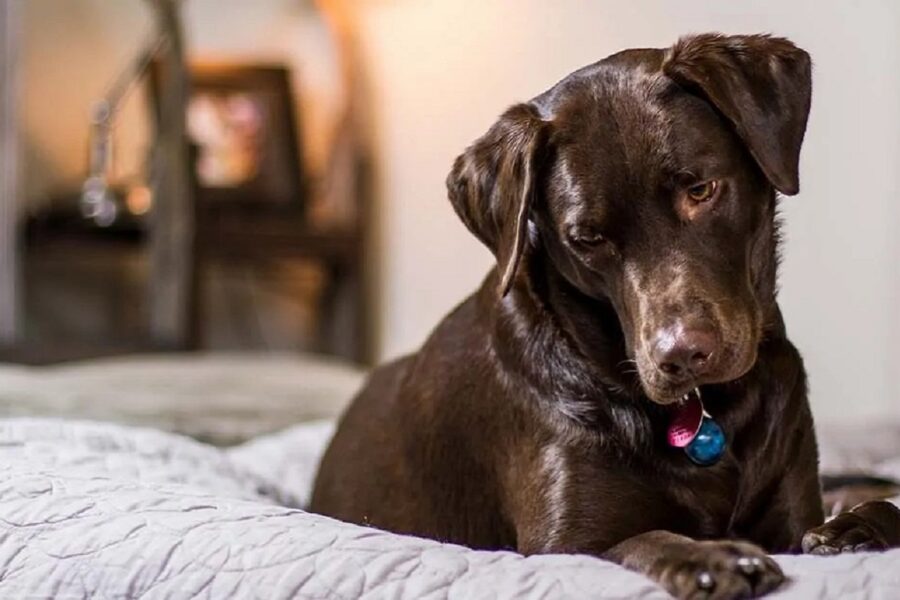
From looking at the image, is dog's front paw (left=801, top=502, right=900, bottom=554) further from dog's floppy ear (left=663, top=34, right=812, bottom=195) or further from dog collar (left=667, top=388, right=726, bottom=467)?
dog's floppy ear (left=663, top=34, right=812, bottom=195)

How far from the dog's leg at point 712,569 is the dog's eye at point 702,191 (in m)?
0.34

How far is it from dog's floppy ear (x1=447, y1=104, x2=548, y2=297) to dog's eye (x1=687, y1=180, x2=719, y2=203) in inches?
6.9

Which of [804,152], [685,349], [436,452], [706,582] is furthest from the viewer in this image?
[804,152]

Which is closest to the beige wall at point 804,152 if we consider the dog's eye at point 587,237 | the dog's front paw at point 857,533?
the dog's eye at point 587,237

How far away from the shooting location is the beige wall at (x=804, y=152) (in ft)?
6.15

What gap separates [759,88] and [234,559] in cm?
70

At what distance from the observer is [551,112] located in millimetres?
1575

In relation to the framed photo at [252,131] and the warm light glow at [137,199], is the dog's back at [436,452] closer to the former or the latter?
the framed photo at [252,131]

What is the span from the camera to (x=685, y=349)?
1.37 meters

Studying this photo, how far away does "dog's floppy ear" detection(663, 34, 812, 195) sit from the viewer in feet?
4.74

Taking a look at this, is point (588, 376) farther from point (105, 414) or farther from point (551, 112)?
point (105, 414)

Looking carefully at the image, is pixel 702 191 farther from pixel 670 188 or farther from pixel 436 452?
pixel 436 452

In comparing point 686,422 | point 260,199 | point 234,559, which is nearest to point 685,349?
point 686,422

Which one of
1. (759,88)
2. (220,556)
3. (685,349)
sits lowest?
(220,556)
